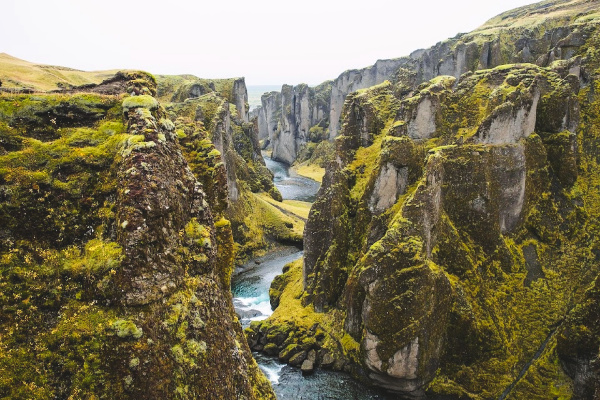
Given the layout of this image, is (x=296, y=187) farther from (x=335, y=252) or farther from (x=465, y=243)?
(x=465, y=243)

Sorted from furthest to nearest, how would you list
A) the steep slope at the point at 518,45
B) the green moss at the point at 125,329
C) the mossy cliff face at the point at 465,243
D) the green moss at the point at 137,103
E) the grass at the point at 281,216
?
1. the grass at the point at 281,216
2. the steep slope at the point at 518,45
3. the mossy cliff face at the point at 465,243
4. the green moss at the point at 137,103
5. the green moss at the point at 125,329

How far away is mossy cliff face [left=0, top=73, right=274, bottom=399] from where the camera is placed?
14.5 m

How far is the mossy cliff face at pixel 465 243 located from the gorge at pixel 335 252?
193 mm

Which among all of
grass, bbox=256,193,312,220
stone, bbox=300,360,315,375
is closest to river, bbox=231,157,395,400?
stone, bbox=300,360,315,375

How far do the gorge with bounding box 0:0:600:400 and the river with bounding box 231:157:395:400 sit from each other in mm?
275

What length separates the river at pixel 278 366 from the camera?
39562 millimetres

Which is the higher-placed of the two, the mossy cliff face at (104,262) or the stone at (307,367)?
the mossy cliff face at (104,262)

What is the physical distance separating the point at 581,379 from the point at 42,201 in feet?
136

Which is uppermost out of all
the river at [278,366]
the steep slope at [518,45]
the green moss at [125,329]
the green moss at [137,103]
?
the steep slope at [518,45]

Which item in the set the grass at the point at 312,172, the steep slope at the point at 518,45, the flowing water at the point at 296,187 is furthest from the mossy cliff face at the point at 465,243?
the grass at the point at 312,172

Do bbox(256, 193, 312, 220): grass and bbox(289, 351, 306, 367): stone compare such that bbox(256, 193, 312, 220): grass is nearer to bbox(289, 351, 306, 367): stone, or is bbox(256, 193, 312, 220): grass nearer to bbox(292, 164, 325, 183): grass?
bbox(292, 164, 325, 183): grass

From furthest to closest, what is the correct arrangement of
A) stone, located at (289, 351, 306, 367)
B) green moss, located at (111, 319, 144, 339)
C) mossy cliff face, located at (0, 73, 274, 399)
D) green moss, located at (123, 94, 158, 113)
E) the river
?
stone, located at (289, 351, 306, 367)
the river
green moss, located at (123, 94, 158, 113)
green moss, located at (111, 319, 144, 339)
mossy cliff face, located at (0, 73, 274, 399)

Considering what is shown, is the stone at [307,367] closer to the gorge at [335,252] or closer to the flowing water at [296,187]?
the gorge at [335,252]

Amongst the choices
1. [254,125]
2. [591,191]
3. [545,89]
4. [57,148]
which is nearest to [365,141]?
[545,89]
